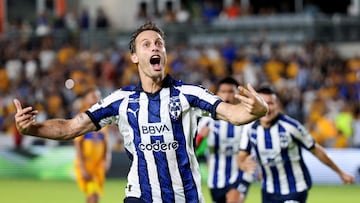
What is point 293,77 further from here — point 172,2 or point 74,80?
point 172,2

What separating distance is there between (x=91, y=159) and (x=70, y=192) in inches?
254

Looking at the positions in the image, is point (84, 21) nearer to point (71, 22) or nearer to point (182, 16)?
point (71, 22)

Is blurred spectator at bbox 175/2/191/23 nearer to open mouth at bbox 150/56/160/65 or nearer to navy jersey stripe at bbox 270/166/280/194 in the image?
navy jersey stripe at bbox 270/166/280/194

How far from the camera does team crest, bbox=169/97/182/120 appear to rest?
25.1ft

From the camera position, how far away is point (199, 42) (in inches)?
1212

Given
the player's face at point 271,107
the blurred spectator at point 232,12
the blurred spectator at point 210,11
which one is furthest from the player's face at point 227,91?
the blurred spectator at point 232,12

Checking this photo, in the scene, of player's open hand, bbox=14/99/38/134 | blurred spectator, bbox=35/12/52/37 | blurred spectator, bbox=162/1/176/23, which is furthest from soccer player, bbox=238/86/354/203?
blurred spectator, bbox=35/12/52/37

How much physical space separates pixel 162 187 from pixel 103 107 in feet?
2.62

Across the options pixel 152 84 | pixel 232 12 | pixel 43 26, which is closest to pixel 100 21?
pixel 43 26

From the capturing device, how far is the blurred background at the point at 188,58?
76.9 ft

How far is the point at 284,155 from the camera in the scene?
10.5 m

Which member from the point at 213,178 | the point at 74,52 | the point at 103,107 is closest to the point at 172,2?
the point at 74,52

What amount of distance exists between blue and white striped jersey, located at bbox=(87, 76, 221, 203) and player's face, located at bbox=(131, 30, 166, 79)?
0.20 meters

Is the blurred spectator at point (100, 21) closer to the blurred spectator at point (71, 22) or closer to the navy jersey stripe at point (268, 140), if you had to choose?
the blurred spectator at point (71, 22)
